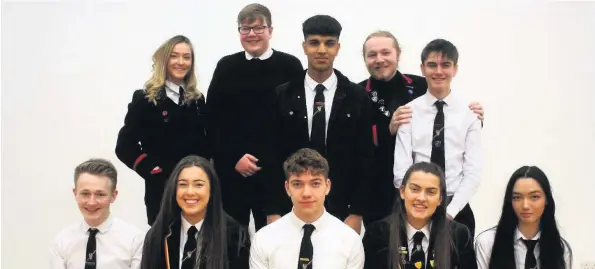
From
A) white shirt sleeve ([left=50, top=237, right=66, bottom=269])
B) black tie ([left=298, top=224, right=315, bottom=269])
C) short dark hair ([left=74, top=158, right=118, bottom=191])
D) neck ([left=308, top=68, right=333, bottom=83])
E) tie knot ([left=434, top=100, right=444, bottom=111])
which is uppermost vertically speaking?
neck ([left=308, top=68, right=333, bottom=83])

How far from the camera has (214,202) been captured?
3.24m

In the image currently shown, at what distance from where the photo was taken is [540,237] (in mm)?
3256

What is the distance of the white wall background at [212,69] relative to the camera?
4508 millimetres

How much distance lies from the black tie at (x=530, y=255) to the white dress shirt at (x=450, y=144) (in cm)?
35

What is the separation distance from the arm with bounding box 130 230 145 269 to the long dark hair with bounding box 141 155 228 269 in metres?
0.15

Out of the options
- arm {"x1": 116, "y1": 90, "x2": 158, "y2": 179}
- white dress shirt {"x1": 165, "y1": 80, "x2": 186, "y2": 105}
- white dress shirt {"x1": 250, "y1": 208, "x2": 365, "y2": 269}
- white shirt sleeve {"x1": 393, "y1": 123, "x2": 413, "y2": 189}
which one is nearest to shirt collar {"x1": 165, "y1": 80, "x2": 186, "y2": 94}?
white dress shirt {"x1": 165, "y1": 80, "x2": 186, "y2": 105}

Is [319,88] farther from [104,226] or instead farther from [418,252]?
[104,226]

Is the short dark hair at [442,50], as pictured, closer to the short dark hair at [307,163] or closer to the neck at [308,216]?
the short dark hair at [307,163]

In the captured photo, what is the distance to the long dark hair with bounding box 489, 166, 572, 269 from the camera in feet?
10.5

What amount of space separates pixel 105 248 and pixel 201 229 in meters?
0.52

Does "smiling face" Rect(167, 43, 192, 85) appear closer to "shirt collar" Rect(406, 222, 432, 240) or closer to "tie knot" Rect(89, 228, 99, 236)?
"tie knot" Rect(89, 228, 99, 236)

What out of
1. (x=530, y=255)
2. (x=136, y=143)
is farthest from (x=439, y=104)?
(x=136, y=143)

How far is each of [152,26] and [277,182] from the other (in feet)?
5.61

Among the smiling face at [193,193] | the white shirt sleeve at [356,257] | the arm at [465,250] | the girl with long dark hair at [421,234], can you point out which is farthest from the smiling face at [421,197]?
the smiling face at [193,193]
